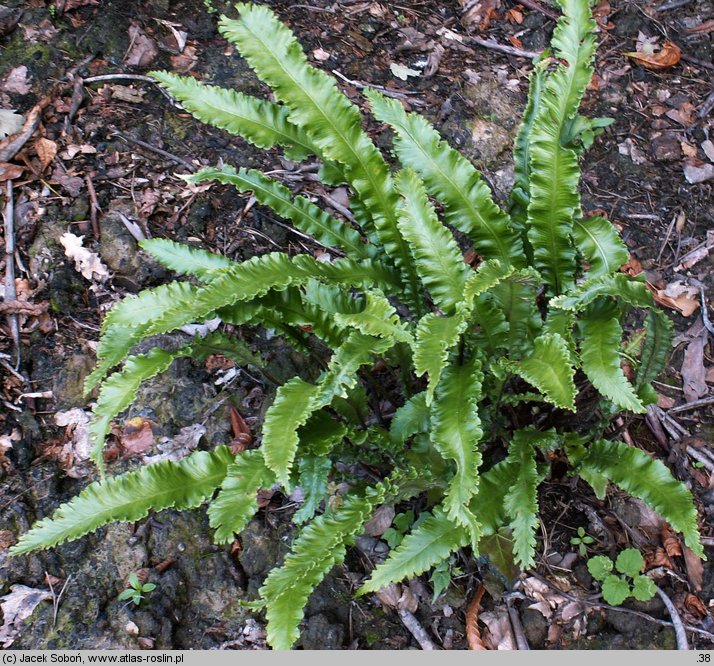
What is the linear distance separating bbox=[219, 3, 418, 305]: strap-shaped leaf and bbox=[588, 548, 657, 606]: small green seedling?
1.77 m

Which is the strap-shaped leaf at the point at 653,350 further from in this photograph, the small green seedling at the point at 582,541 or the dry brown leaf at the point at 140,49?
the dry brown leaf at the point at 140,49

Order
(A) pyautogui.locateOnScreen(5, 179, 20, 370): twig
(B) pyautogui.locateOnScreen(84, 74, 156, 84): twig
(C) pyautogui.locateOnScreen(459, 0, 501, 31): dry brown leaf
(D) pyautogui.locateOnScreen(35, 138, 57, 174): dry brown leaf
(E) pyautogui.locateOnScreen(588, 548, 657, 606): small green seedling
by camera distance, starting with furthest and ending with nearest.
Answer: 1. (C) pyautogui.locateOnScreen(459, 0, 501, 31): dry brown leaf
2. (B) pyautogui.locateOnScreen(84, 74, 156, 84): twig
3. (D) pyautogui.locateOnScreen(35, 138, 57, 174): dry brown leaf
4. (A) pyautogui.locateOnScreen(5, 179, 20, 370): twig
5. (E) pyautogui.locateOnScreen(588, 548, 657, 606): small green seedling

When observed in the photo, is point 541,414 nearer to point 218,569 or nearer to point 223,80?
point 218,569

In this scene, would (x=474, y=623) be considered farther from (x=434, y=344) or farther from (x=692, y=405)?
(x=692, y=405)

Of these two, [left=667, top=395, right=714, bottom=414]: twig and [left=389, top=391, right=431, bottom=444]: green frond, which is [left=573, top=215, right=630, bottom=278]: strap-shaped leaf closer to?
[left=389, top=391, right=431, bottom=444]: green frond

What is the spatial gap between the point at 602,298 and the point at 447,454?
97 cm

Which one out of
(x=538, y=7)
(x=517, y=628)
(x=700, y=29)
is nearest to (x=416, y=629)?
(x=517, y=628)

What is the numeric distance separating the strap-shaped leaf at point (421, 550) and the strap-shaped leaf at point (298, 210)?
1257 millimetres

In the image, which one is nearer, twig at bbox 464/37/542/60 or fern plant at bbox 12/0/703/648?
fern plant at bbox 12/0/703/648

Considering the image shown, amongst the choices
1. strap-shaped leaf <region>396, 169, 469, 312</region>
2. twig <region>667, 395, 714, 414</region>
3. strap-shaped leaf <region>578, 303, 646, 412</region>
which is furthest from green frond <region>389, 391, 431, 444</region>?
twig <region>667, 395, 714, 414</region>

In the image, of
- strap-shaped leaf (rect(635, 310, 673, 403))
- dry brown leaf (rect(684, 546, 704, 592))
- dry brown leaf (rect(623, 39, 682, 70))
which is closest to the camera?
strap-shaped leaf (rect(635, 310, 673, 403))

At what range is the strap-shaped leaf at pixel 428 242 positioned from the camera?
2576 mm

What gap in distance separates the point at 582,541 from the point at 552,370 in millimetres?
1142

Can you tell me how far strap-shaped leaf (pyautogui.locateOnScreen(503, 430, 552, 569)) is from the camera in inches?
97.2
